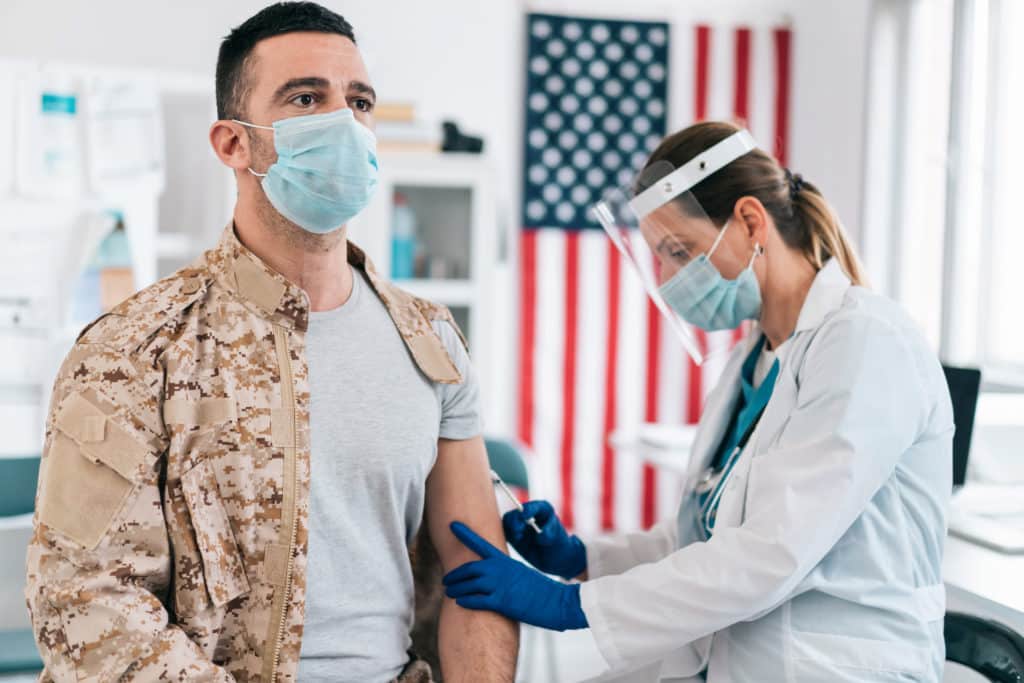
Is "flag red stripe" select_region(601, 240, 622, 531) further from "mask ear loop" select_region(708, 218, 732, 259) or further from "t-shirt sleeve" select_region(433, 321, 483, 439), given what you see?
"t-shirt sleeve" select_region(433, 321, 483, 439)

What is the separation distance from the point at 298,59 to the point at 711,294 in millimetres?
767

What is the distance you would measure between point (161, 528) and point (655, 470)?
139 inches

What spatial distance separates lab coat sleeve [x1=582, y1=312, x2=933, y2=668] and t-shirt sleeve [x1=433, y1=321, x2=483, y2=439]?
12.2 inches

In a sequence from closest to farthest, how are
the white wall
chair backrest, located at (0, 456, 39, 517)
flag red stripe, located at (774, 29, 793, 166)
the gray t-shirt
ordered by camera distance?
the gray t-shirt → chair backrest, located at (0, 456, 39, 517) → the white wall → flag red stripe, located at (774, 29, 793, 166)

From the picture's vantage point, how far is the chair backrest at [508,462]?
263 centimetres

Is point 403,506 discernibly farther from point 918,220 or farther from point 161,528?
point 918,220

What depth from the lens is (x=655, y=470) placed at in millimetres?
4559

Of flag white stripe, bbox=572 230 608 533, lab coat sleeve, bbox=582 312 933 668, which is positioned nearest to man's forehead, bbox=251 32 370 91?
lab coat sleeve, bbox=582 312 933 668

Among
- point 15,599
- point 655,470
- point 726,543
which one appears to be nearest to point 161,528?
point 726,543

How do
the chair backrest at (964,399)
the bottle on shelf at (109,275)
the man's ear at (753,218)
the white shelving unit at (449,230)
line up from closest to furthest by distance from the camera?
the man's ear at (753,218) < the chair backrest at (964,399) < the bottle on shelf at (109,275) < the white shelving unit at (449,230)

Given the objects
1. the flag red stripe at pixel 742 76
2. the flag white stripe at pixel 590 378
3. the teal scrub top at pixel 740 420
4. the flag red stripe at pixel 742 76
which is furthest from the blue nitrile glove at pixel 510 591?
the flag red stripe at pixel 742 76

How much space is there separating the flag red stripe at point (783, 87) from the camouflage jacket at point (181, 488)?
3670 mm

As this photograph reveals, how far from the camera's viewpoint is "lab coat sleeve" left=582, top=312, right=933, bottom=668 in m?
1.33

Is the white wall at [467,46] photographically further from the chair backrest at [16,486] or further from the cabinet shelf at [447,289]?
the chair backrest at [16,486]
